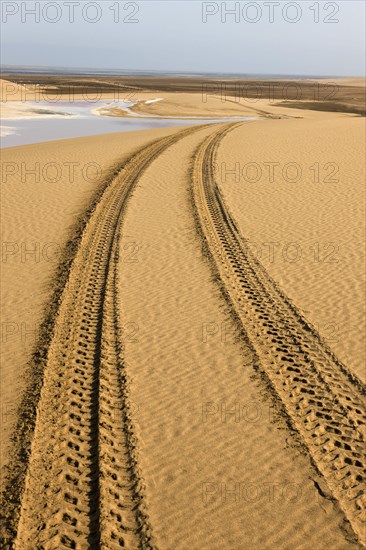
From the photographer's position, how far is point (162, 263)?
10.5 metres

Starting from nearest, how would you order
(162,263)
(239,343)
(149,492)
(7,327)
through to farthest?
(149,492) → (239,343) → (7,327) → (162,263)

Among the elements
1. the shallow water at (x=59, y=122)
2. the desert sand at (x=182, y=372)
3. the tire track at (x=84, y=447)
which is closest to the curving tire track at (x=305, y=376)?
the desert sand at (x=182, y=372)

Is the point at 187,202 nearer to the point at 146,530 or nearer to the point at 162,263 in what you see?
the point at 162,263

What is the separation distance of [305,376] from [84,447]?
290 cm

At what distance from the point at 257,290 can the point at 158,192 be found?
739 cm

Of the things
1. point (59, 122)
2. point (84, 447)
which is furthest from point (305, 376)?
point (59, 122)

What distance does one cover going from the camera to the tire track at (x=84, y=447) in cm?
455

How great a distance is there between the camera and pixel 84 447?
5.42 meters

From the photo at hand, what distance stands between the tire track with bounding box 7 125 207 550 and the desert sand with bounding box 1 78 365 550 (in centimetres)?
2

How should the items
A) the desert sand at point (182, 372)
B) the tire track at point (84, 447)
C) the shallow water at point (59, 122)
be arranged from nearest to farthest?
the tire track at point (84, 447)
the desert sand at point (182, 372)
the shallow water at point (59, 122)

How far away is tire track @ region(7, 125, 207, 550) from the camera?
4547 millimetres

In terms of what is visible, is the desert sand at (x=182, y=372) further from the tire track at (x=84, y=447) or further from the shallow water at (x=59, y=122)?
the shallow water at (x=59, y=122)

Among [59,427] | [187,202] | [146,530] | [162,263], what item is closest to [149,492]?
[146,530]

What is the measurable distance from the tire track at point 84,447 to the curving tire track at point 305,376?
186cm
